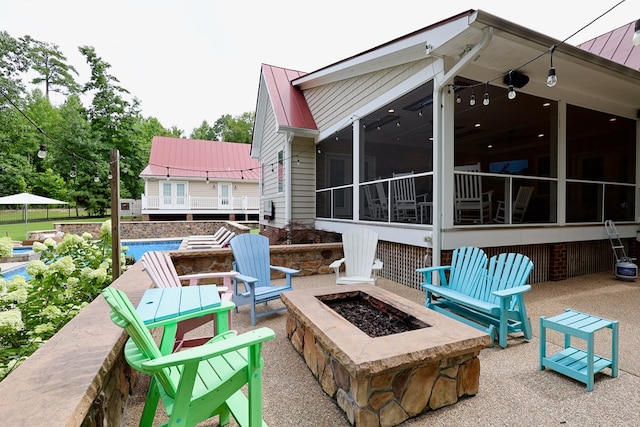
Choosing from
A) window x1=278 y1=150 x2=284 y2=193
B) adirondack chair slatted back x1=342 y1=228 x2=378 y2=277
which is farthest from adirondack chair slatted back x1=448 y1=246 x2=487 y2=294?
window x1=278 y1=150 x2=284 y2=193

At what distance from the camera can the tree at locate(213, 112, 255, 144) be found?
36.7 metres

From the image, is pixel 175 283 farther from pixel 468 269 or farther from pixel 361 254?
pixel 468 269

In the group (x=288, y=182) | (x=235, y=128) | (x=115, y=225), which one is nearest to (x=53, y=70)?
(x=235, y=128)

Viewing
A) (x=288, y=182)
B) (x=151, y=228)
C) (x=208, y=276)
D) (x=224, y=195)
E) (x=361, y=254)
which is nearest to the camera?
(x=208, y=276)

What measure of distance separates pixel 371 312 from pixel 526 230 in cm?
384

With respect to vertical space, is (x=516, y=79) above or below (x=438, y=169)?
above

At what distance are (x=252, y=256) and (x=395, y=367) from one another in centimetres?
284

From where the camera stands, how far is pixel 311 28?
8758 millimetres

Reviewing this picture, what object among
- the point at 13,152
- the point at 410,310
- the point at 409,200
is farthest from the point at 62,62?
the point at 410,310

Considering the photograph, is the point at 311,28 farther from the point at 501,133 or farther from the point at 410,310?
the point at 410,310

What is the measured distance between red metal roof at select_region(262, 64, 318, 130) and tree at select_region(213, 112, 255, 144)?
2763cm

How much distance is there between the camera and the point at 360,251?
15.7 feet

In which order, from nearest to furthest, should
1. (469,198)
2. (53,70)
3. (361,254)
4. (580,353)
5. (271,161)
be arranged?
(580,353) → (361,254) → (469,198) → (271,161) → (53,70)

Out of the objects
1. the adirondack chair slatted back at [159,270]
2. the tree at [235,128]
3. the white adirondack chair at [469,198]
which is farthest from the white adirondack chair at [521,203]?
the tree at [235,128]
